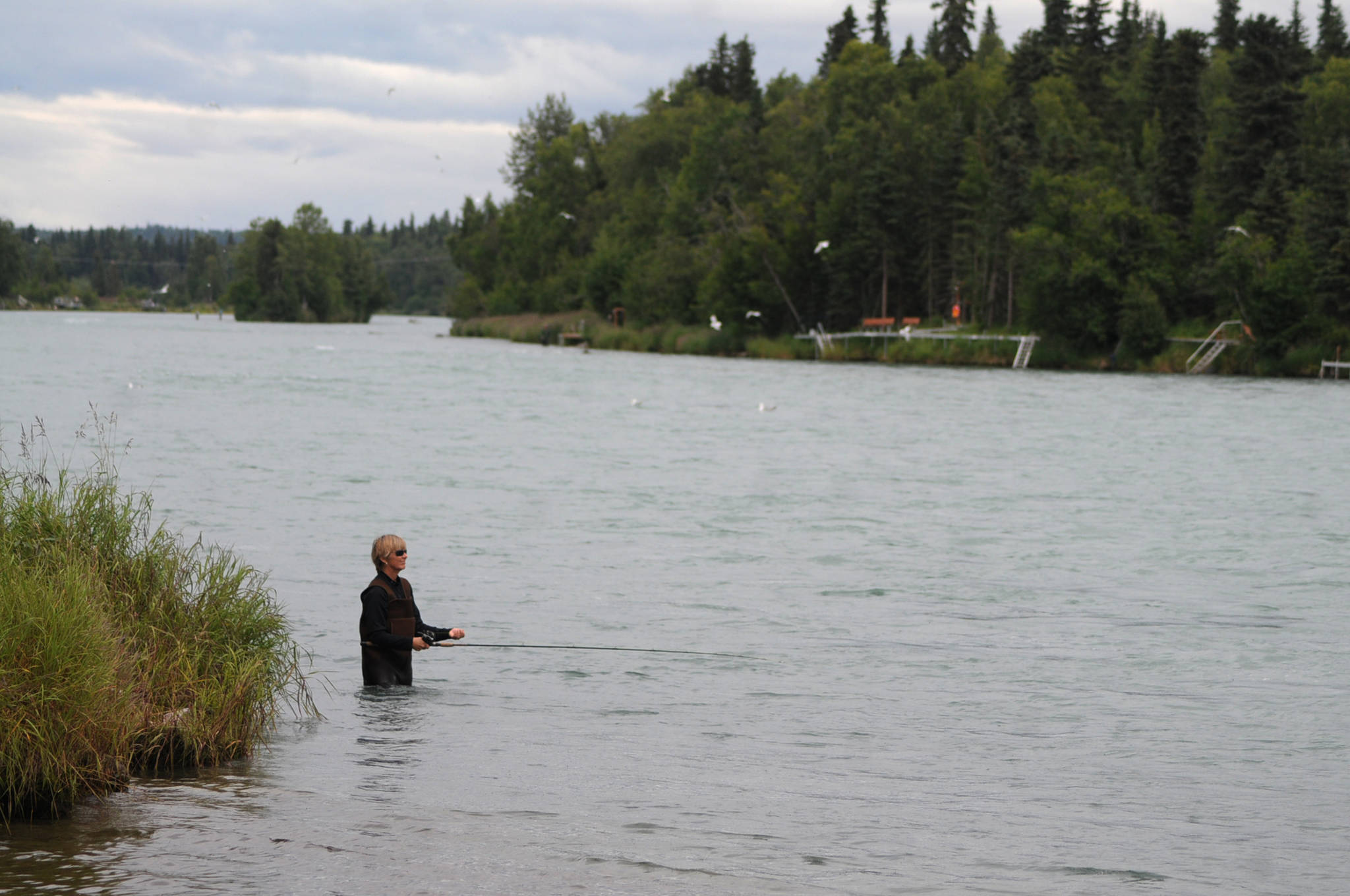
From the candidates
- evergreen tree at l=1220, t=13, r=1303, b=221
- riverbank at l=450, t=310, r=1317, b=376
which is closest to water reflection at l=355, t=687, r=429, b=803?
riverbank at l=450, t=310, r=1317, b=376

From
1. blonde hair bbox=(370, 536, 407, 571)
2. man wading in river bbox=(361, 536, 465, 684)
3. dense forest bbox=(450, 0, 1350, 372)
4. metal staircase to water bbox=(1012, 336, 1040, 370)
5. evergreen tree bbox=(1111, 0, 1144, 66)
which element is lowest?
man wading in river bbox=(361, 536, 465, 684)

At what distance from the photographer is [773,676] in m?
13.8

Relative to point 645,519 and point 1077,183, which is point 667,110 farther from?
point 645,519

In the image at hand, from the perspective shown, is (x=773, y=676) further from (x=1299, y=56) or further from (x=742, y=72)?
(x=742, y=72)

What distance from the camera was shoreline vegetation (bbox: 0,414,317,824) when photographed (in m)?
8.12

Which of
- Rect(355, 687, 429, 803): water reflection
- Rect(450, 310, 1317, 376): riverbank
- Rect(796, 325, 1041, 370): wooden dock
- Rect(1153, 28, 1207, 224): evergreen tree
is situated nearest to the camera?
Rect(355, 687, 429, 803): water reflection

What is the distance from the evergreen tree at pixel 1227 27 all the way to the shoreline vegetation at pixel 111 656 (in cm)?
13527

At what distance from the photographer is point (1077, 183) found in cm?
9019

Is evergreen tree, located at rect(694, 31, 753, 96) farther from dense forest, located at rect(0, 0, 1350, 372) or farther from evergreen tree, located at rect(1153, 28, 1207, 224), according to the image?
evergreen tree, located at rect(1153, 28, 1207, 224)

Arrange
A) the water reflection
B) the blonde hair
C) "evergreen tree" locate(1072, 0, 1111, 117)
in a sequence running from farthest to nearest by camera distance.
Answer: "evergreen tree" locate(1072, 0, 1111, 117) < the blonde hair < the water reflection

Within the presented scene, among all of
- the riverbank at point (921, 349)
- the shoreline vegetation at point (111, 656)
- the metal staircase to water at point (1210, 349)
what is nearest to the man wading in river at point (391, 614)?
the shoreline vegetation at point (111, 656)

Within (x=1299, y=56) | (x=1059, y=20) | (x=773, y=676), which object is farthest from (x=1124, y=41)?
(x=773, y=676)

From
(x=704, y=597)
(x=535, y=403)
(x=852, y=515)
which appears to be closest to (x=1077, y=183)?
(x=535, y=403)

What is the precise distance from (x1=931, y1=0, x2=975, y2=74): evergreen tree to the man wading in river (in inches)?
4836
